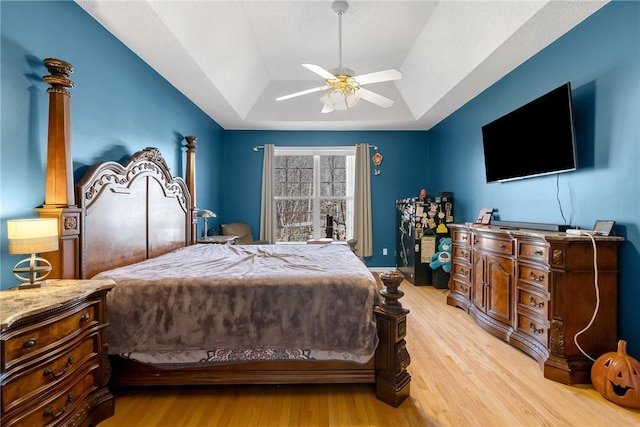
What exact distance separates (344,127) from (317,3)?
91.0 inches

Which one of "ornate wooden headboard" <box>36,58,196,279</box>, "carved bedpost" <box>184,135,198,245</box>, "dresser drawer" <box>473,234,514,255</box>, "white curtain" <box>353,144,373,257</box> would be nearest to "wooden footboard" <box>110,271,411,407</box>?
"ornate wooden headboard" <box>36,58,196,279</box>

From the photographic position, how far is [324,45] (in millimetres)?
3553

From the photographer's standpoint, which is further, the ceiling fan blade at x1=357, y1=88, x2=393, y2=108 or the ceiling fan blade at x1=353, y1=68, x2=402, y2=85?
the ceiling fan blade at x1=357, y1=88, x2=393, y2=108

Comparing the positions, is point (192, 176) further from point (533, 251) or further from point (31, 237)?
point (533, 251)

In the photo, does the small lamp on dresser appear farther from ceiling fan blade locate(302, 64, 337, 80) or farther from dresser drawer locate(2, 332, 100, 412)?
ceiling fan blade locate(302, 64, 337, 80)

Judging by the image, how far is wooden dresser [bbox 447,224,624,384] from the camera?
197cm

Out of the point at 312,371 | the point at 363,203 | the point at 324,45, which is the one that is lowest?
the point at 312,371

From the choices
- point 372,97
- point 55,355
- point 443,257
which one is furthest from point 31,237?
point 443,257

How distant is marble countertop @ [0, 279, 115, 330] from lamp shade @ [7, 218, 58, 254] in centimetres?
19

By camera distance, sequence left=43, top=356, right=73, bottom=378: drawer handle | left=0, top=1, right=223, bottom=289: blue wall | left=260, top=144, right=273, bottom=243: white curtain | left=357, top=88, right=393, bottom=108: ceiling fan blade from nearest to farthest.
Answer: left=43, top=356, right=73, bottom=378: drawer handle → left=0, top=1, right=223, bottom=289: blue wall → left=357, top=88, right=393, bottom=108: ceiling fan blade → left=260, top=144, right=273, bottom=243: white curtain

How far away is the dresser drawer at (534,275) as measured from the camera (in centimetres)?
213

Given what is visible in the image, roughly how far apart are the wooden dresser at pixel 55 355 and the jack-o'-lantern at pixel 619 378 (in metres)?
2.93

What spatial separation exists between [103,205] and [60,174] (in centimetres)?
42

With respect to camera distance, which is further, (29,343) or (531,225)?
(531,225)
